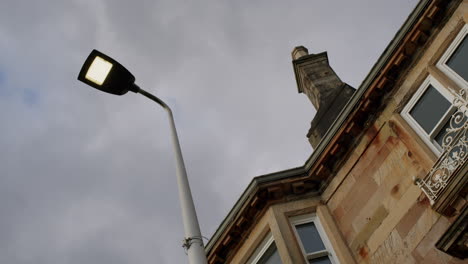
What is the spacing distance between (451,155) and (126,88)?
621 centimetres

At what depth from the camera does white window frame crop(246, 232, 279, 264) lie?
33.0 feet

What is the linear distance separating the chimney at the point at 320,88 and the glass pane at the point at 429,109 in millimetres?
9153

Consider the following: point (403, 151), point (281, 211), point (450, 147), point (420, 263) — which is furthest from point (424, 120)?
point (281, 211)

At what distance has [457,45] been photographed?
9195mm

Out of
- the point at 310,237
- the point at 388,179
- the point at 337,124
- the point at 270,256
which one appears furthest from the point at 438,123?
the point at 270,256

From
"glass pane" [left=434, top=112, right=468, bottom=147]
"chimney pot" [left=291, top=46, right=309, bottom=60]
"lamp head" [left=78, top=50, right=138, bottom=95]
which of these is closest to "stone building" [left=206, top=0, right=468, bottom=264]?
"glass pane" [left=434, top=112, right=468, bottom=147]

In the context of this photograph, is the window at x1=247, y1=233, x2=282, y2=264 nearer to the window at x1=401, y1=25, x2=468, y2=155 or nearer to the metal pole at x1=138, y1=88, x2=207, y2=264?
the window at x1=401, y1=25, x2=468, y2=155

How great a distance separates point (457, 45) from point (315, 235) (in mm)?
5160

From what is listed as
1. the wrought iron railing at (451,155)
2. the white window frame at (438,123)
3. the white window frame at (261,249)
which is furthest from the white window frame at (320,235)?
the white window frame at (438,123)

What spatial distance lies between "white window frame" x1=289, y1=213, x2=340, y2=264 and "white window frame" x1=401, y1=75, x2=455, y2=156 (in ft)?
9.72

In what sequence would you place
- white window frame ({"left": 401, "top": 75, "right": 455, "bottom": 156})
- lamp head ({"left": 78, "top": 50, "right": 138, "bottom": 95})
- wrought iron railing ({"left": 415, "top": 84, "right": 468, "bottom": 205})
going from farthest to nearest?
1. white window frame ({"left": 401, "top": 75, "right": 455, "bottom": 156})
2. wrought iron railing ({"left": 415, "top": 84, "right": 468, "bottom": 205})
3. lamp head ({"left": 78, "top": 50, "right": 138, "bottom": 95})

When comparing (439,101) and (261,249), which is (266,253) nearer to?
(261,249)

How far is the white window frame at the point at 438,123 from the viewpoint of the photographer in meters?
8.81

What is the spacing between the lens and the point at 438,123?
8.93 m
